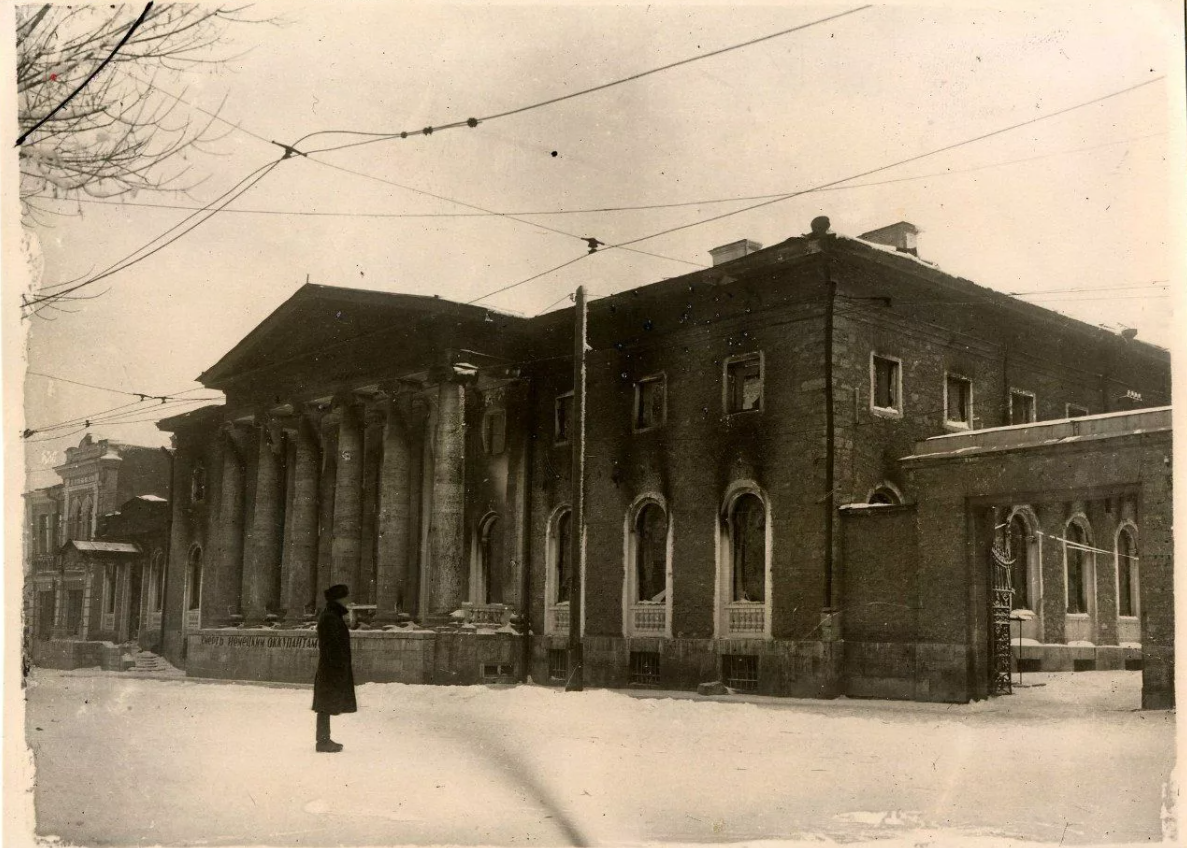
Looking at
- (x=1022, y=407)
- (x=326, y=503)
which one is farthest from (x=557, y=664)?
(x=1022, y=407)

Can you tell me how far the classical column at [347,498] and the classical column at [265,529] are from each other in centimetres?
333

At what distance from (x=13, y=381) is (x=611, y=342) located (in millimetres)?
16222

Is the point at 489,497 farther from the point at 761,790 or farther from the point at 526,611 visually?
the point at 761,790

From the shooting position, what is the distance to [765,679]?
76.2 feet

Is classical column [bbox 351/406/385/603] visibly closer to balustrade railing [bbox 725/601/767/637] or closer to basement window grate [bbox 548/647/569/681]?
basement window grate [bbox 548/647/569/681]

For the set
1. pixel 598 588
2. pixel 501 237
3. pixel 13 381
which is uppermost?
pixel 501 237

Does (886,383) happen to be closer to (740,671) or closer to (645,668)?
(740,671)

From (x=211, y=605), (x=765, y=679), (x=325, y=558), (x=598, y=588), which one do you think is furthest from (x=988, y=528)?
(x=211, y=605)

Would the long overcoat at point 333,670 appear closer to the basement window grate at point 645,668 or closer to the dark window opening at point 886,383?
the basement window grate at point 645,668

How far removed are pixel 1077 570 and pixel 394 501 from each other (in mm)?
16053

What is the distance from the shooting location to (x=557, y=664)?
28.0 m

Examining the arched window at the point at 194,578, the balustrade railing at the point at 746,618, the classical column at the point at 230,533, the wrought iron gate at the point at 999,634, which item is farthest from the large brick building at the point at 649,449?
the arched window at the point at 194,578

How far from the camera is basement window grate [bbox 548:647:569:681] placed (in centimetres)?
2798

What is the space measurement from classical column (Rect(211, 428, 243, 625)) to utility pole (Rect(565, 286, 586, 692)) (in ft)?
→ 52.2
